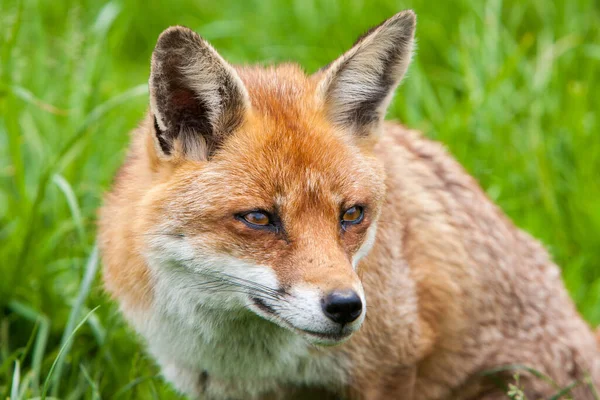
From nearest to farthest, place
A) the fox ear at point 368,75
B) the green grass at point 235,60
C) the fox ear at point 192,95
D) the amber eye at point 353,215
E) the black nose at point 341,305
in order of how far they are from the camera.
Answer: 1. the black nose at point 341,305
2. the fox ear at point 192,95
3. the amber eye at point 353,215
4. the fox ear at point 368,75
5. the green grass at point 235,60

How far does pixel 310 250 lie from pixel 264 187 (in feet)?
1.33

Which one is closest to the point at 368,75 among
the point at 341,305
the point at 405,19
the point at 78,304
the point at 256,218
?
the point at 405,19

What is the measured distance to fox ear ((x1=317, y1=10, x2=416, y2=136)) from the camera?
14.0 feet

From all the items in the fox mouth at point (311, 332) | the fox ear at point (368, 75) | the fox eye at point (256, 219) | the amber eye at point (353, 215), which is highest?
the fox ear at point (368, 75)

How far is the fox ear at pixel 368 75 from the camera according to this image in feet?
14.0

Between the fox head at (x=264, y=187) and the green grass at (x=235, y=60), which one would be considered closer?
the fox head at (x=264, y=187)

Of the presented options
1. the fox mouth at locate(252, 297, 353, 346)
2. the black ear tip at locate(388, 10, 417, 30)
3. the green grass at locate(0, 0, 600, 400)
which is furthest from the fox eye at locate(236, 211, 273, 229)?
the green grass at locate(0, 0, 600, 400)

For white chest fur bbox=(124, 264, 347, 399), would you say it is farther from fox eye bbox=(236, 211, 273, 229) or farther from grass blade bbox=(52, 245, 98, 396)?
grass blade bbox=(52, 245, 98, 396)

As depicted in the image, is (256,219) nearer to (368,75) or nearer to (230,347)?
(230,347)

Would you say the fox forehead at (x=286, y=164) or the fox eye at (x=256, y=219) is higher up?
the fox forehead at (x=286, y=164)

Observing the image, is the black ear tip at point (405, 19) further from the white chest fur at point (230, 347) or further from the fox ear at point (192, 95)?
the white chest fur at point (230, 347)

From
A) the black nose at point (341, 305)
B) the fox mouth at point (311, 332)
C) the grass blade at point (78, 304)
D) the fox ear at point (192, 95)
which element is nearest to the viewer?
the black nose at point (341, 305)

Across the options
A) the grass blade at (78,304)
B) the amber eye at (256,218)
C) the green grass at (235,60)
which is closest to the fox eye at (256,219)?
the amber eye at (256,218)

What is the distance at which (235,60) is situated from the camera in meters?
8.95
